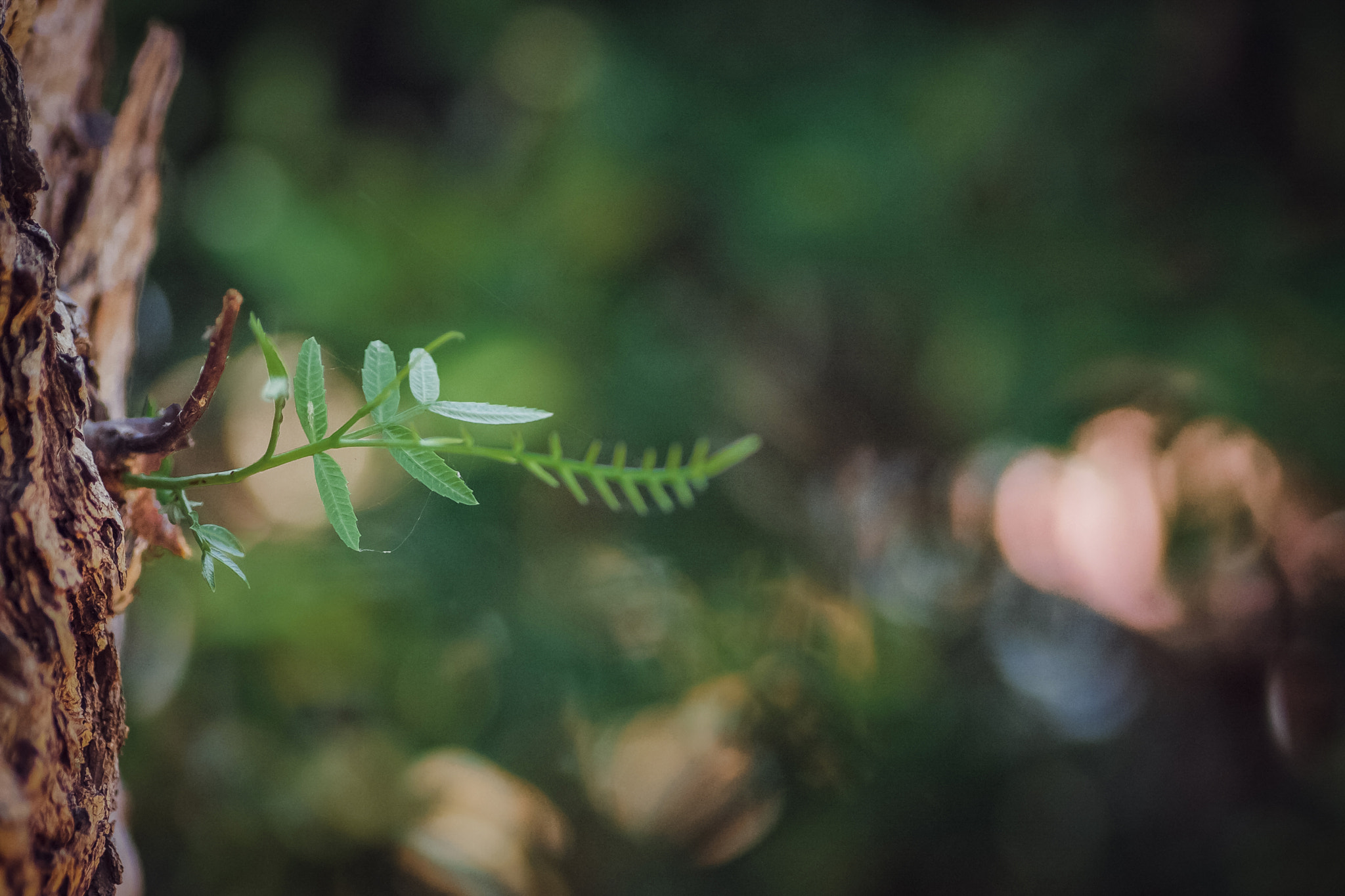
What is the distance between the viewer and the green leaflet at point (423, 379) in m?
0.16

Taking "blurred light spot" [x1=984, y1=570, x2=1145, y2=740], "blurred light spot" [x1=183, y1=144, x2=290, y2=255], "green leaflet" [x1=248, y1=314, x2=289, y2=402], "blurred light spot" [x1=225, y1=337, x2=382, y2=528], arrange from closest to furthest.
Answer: "green leaflet" [x1=248, y1=314, x2=289, y2=402], "blurred light spot" [x1=225, y1=337, x2=382, y2=528], "blurred light spot" [x1=183, y1=144, x2=290, y2=255], "blurred light spot" [x1=984, y1=570, x2=1145, y2=740]

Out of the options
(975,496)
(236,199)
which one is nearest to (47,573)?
(236,199)

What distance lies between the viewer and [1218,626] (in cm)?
86

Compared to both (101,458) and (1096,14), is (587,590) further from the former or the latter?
(1096,14)

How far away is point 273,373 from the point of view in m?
0.15

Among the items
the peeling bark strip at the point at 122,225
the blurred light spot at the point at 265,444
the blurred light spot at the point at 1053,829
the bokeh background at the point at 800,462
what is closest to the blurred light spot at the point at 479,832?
the bokeh background at the point at 800,462

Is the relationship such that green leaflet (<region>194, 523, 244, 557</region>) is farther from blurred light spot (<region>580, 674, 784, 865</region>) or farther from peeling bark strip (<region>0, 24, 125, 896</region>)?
blurred light spot (<region>580, 674, 784, 865</region>)

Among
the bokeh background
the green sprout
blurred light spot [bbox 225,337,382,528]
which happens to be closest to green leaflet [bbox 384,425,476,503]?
the green sprout

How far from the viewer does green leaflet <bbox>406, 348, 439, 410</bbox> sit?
16 centimetres

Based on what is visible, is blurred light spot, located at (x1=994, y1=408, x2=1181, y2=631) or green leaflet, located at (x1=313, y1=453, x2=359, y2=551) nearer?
green leaflet, located at (x1=313, y1=453, x2=359, y2=551)

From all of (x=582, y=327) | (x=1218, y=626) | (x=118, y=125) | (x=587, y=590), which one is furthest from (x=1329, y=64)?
(x=118, y=125)

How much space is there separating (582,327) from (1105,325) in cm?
50

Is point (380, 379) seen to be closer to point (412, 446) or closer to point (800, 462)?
point (412, 446)

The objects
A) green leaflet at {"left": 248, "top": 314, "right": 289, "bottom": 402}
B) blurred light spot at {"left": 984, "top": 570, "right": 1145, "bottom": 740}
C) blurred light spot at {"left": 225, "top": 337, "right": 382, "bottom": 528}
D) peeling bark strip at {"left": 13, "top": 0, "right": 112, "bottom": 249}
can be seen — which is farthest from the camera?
blurred light spot at {"left": 984, "top": 570, "right": 1145, "bottom": 740}
